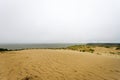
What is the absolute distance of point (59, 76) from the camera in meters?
6.54

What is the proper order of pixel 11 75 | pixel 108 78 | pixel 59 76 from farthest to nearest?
pixel 11 75, pixel 59 76, pixel 108 78

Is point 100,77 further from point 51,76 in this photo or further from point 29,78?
point 29,78

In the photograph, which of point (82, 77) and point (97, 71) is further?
point (97, 71)

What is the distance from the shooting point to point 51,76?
658cm

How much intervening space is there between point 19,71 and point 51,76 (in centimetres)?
195

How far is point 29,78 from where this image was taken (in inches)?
251

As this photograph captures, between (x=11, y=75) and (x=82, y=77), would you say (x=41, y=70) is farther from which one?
(x=82, y=77)

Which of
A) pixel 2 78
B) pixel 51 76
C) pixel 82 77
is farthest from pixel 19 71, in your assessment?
pixel 82 77

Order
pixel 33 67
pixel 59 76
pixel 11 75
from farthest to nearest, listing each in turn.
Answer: pixel 33 67, pixel 11 75, pixel 59 76

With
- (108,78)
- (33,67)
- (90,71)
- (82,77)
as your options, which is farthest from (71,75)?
(33,67)

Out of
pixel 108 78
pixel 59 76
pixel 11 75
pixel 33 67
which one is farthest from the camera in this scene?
pixel 33 67

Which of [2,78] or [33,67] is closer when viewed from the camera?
[2,78]

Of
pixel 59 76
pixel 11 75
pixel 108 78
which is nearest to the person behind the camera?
pixel 108 78

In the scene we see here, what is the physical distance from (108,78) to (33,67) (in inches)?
162
